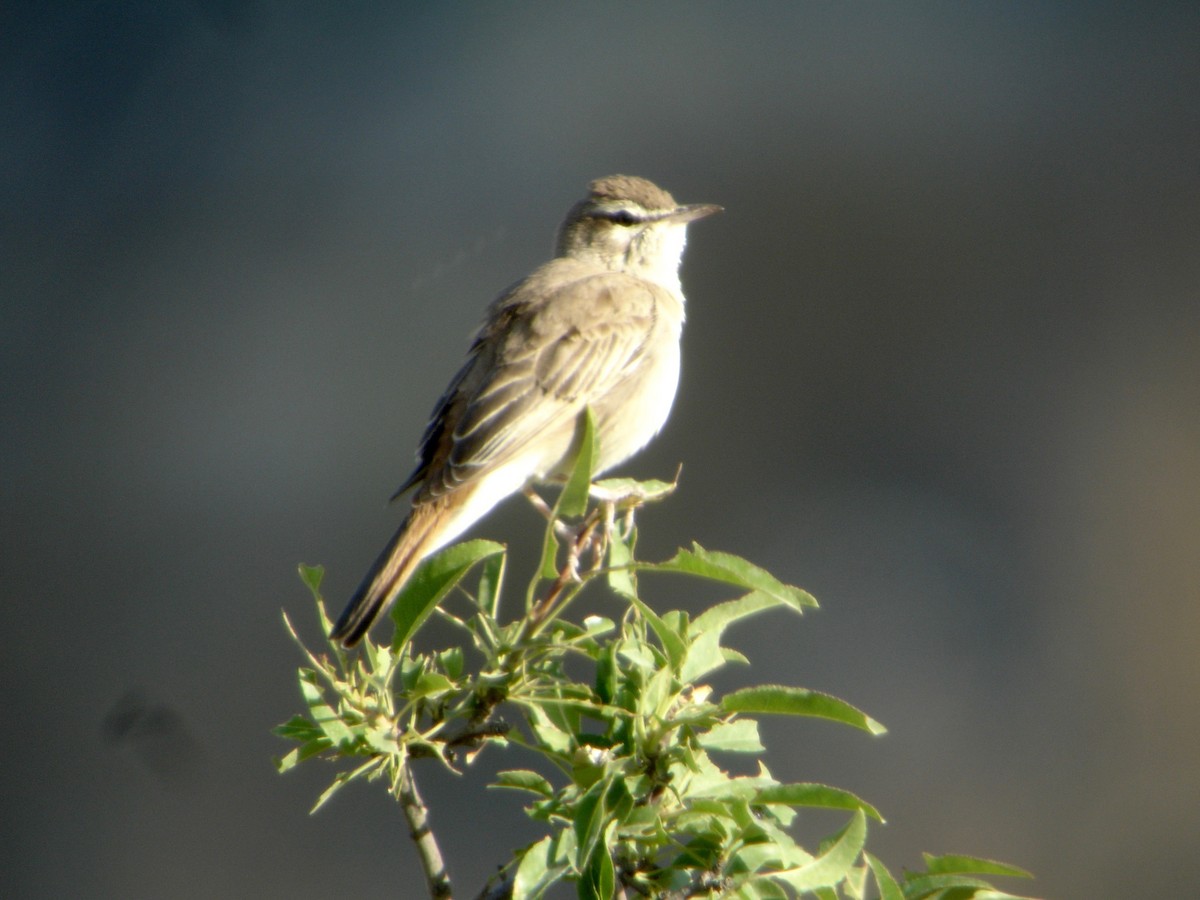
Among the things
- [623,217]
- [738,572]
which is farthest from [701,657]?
[623,217]

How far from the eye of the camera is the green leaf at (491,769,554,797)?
1.83 metres

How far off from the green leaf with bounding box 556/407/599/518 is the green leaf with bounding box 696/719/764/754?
38 centimetres

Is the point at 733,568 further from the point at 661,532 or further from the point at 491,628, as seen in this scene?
the point at 661,532

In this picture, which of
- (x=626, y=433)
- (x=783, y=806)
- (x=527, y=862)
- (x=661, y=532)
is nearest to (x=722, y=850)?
(x=783, y=806)

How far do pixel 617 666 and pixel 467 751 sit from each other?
26 cm

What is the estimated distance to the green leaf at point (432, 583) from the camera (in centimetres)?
189

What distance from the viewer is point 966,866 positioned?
183 cm

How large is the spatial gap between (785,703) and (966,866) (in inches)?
13.8

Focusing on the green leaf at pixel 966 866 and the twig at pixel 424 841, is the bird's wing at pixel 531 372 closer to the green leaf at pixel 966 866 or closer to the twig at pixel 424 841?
the twig at pixel 424 841

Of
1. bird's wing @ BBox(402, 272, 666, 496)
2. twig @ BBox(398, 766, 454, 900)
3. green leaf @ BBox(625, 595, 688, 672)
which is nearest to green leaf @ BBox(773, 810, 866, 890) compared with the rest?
green leaf @ BBox(625, 595, 688, 672)

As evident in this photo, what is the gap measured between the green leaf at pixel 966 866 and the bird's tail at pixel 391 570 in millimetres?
949

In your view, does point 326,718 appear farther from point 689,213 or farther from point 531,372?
point 689,213

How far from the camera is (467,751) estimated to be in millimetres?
1898

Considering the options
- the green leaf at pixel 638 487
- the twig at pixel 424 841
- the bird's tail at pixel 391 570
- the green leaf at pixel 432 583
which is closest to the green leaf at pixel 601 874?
the twig at pixel 424 841
